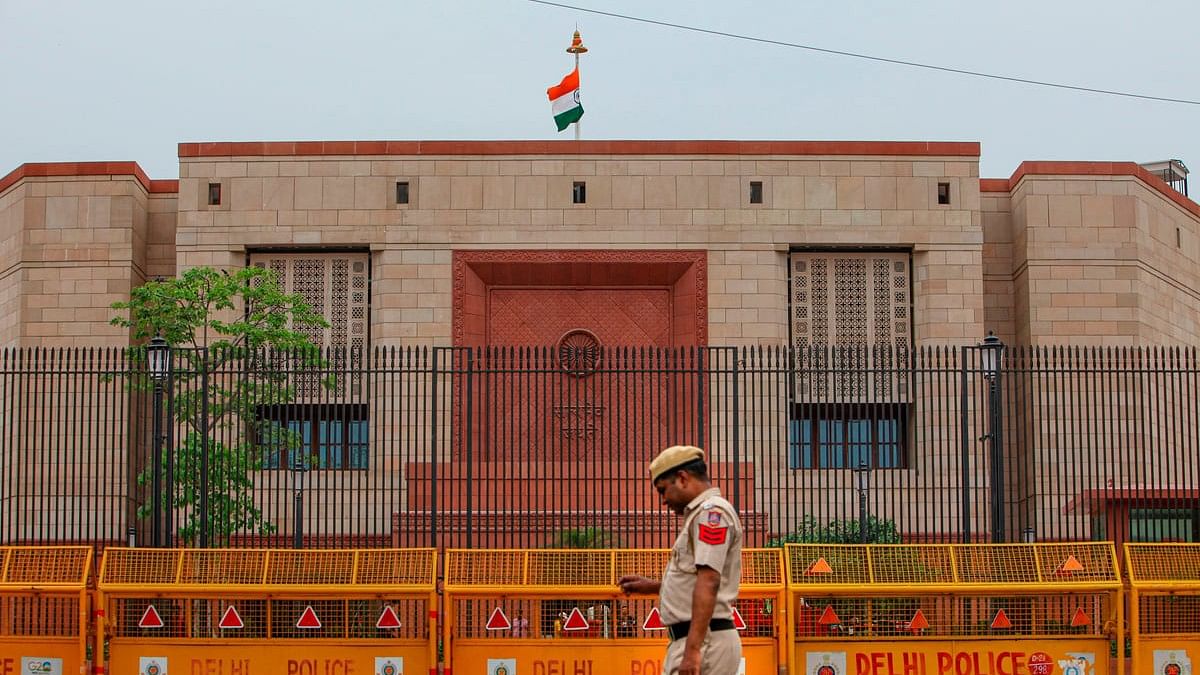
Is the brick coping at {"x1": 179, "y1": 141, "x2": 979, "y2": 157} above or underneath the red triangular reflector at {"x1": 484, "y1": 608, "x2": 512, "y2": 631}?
above

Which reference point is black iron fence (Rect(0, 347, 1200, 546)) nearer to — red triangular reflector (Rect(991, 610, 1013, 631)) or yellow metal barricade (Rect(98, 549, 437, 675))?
yellow metal barricade (Rect(98, 549, 437, 675))

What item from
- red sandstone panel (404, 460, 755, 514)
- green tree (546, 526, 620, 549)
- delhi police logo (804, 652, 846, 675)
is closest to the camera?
delhi police logo (804, 652, 846, 675)

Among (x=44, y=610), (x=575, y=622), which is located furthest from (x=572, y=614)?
(x=44, y=610)

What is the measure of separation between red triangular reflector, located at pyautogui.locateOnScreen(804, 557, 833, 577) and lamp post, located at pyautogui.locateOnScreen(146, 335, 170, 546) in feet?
19.2

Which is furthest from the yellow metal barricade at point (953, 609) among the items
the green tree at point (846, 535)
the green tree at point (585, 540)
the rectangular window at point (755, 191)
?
the rectangular window at point (755, 191)

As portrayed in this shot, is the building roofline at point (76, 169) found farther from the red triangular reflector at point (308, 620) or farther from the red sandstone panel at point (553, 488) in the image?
the red triangular reflector at point (308, 620)

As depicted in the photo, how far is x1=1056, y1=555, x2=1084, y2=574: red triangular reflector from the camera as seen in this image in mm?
13695

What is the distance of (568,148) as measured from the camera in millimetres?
28375

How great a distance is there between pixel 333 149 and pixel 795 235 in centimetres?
784

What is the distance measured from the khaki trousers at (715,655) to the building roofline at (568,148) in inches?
836

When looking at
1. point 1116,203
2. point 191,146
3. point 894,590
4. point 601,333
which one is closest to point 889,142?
point 1116,203

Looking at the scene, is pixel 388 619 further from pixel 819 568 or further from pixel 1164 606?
pixel 1164 606

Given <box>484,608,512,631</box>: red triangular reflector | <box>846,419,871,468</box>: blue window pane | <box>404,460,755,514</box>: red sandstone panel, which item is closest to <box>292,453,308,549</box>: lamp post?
<box>404,460,755,514</box>: red sandstone panel

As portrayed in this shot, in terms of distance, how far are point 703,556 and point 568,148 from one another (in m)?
21.3
